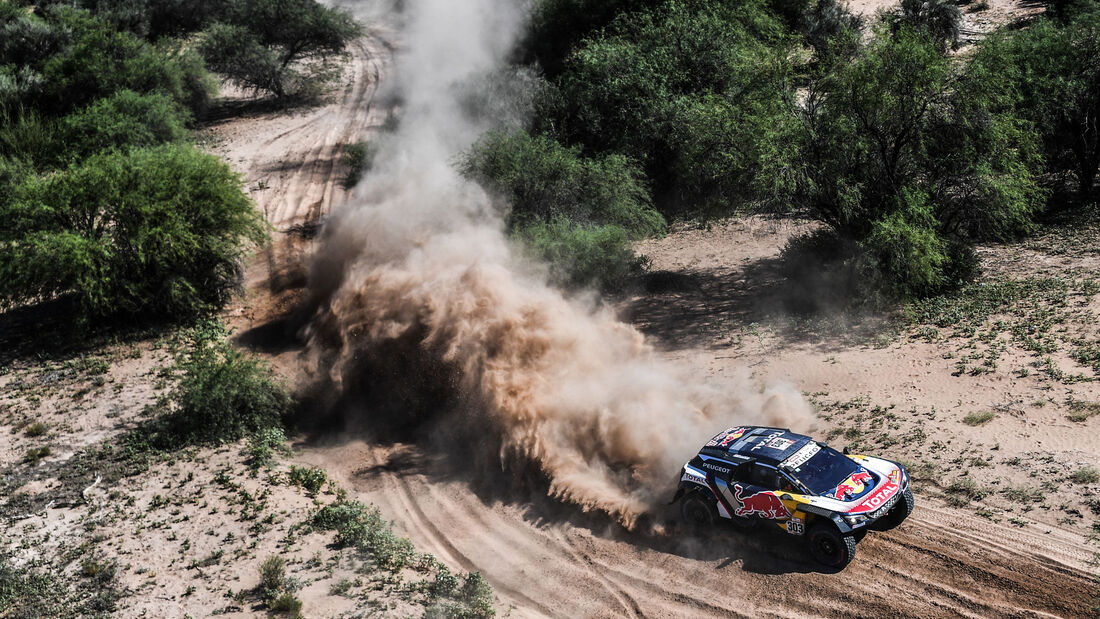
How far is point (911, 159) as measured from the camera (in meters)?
23.7

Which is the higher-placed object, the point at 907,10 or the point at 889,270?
the point at 907,10

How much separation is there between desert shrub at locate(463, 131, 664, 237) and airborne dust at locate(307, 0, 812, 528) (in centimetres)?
104

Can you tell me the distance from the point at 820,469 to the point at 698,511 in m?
2.16

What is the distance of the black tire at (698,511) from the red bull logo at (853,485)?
79.7 inches

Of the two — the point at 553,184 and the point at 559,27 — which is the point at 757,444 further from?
the point at 559,27

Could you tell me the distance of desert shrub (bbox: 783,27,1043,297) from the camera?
22375 mm

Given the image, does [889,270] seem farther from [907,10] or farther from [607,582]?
[907,10]

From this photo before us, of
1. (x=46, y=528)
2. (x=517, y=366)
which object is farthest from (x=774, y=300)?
(x=46, y=528)

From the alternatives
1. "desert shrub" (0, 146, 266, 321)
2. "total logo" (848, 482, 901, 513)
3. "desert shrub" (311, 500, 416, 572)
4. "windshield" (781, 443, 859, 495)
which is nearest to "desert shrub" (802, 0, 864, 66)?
"desert shrub" (0, 146, 266, 321)

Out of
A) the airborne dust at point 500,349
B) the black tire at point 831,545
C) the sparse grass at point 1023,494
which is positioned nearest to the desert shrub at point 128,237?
the airborne dust at point 500,349

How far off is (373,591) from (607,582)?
3.75 metres

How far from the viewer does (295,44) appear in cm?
4341

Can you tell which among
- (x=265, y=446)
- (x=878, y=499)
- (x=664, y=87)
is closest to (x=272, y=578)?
(x=265, y=446)

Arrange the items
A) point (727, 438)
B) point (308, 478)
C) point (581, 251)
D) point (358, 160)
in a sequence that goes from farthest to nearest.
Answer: point (358, 160)
point (581, 251)
point (308, 478)
point (727, 438)
